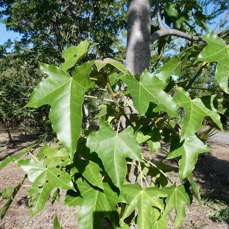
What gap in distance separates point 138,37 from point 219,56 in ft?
1.45

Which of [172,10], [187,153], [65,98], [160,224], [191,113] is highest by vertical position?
[172,10]

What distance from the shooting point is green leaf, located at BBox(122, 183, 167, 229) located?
854 millimetres

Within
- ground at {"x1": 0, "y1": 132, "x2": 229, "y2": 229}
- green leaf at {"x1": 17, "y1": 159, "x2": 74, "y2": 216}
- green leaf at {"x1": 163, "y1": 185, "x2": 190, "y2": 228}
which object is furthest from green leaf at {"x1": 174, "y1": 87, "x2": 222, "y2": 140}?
ground at {"x1": 0, "y1": 132, "x2": 229, "y2": 229}

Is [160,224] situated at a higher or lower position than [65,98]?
lower

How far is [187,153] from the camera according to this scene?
883 mm

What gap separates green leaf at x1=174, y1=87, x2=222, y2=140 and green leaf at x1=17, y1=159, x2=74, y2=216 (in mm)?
403

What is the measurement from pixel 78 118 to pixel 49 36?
7387 mm

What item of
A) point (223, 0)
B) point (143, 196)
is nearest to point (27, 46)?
point (223, 0)

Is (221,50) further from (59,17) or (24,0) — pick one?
(24,0)

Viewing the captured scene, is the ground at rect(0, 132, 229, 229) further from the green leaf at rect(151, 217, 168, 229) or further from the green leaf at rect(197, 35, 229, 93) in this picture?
the green leaf at rect(197, 35, 229, 93)

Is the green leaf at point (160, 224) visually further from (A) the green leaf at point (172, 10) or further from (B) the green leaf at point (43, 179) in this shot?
(A) the green leaf at point (172, 10)

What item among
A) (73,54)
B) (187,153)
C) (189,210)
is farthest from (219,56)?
(189,210)

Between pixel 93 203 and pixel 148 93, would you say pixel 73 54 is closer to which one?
pixel 148 93

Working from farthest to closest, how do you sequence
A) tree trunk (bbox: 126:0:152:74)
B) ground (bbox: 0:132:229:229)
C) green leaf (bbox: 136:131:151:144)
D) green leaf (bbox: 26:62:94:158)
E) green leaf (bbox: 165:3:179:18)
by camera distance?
ground (bbox: 0:132:229:229) < green leaf (bbox: 165:3:179:18) < tree trunk (bbox: 126:0:152:74) < green leaf (bbox: 136:131:151:144) < green leaf (bbox: 26:62:94:158)
